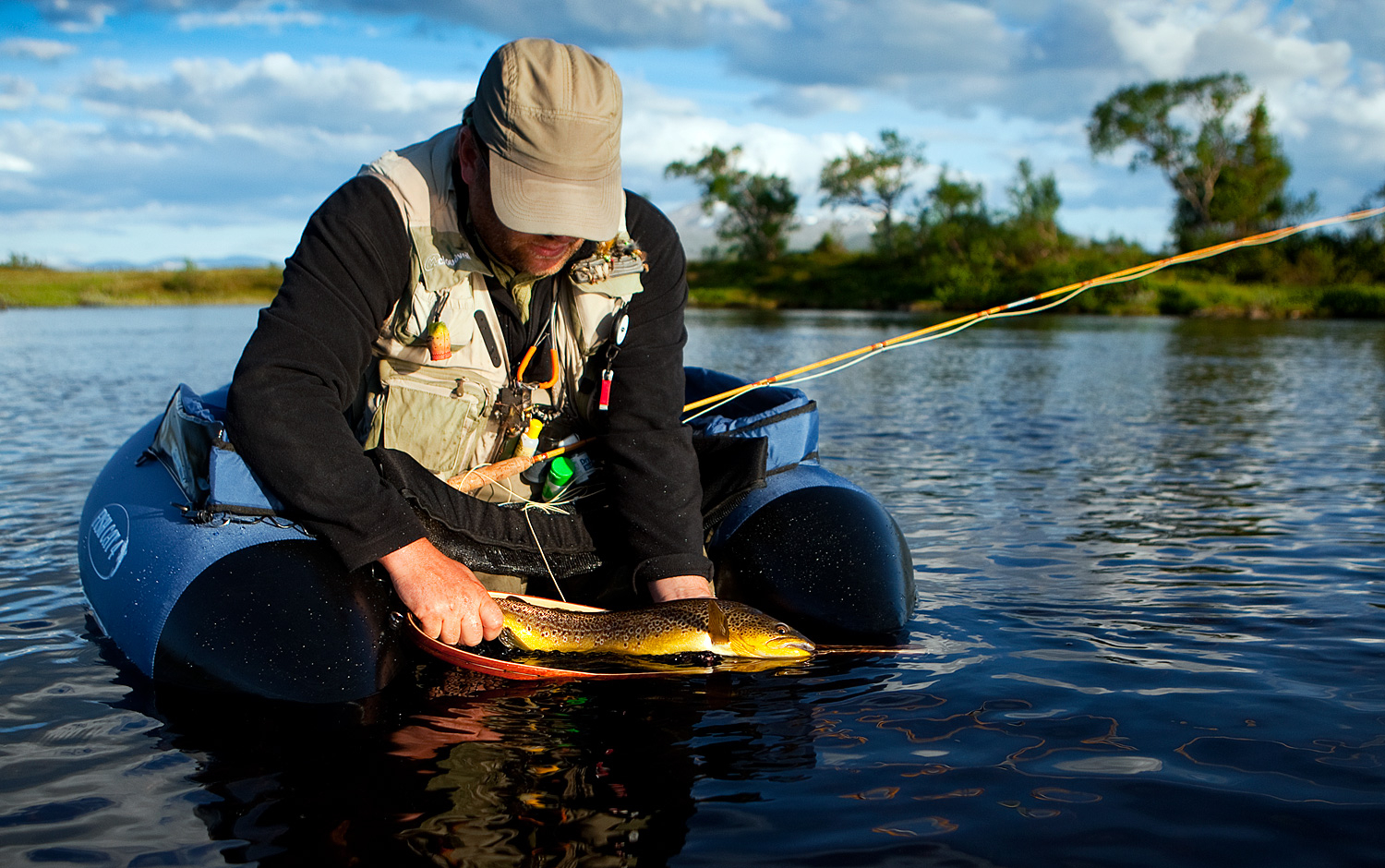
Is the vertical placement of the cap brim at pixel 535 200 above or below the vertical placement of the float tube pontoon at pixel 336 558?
above

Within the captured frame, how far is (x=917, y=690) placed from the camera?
3738 millimetres

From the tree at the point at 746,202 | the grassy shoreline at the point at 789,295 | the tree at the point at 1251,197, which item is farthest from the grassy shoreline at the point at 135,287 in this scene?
the tree at the point at 1251,197

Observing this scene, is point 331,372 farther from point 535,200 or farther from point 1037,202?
point 1037,202

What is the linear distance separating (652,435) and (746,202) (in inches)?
2965

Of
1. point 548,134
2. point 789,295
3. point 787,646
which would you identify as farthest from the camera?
point 789,295

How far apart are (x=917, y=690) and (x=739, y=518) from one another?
92cm

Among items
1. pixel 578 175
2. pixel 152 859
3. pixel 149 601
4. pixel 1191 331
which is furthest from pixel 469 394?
pixel 1191 331

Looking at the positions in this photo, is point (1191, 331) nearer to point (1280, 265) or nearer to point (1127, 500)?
point (1280, 265)

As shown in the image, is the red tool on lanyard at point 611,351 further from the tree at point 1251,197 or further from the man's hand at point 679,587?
the tree at point 1251,197

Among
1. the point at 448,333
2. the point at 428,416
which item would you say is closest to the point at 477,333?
the point at 448,333

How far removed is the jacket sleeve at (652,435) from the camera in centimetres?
376

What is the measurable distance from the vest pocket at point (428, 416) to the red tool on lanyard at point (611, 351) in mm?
400

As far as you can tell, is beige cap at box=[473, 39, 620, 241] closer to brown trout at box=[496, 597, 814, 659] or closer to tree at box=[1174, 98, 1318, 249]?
brown trout at box=[496, 597, 814, 659]

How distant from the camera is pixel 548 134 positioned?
3.09 m
